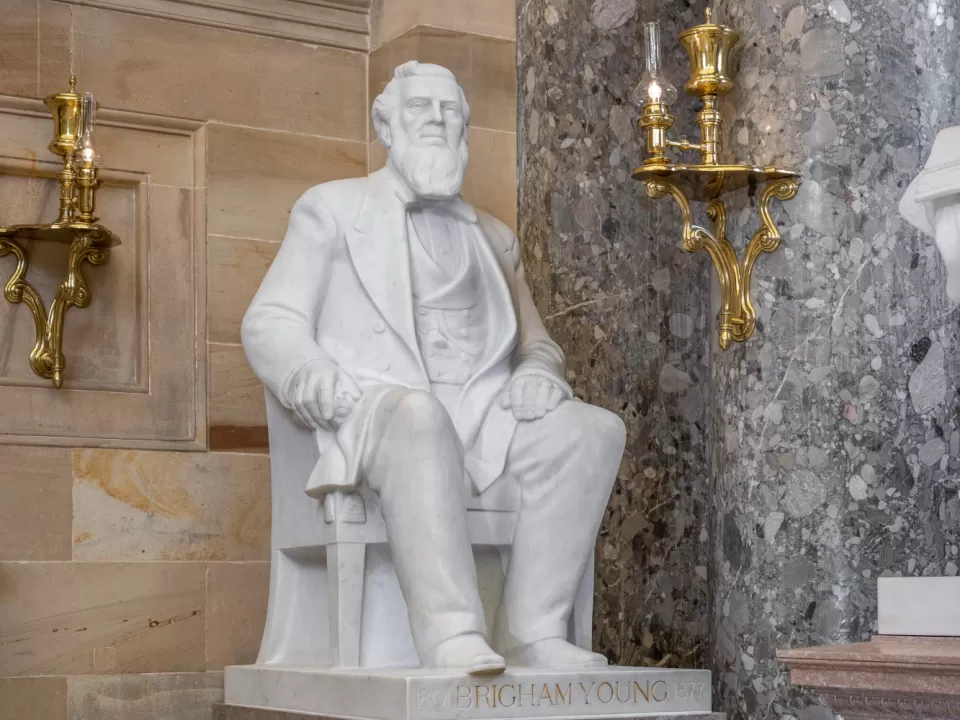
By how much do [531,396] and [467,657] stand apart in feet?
2.88

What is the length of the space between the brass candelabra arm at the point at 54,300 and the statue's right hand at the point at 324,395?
1.50m

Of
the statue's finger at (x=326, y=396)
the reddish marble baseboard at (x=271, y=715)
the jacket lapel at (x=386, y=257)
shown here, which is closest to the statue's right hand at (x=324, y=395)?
the statue's finger at (x=326, y=396)

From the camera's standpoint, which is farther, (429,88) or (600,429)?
(429,88)

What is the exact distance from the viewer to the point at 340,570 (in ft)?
14.3

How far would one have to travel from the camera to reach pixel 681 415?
614 cm

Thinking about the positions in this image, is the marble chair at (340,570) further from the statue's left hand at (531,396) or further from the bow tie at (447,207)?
the bow tie at (447,207)

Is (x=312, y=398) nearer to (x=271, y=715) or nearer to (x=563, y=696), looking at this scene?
(x=271, y=715)

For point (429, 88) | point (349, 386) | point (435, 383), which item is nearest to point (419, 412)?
point (349, 386)

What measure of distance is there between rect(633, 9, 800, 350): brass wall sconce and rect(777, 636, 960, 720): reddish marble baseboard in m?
1.82

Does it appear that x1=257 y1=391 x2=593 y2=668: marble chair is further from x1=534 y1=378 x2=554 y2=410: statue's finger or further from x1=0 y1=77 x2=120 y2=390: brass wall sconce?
x1=0 y1=77 x2=120 y2=390: brass wall sconce

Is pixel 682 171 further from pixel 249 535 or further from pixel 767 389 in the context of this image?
pixel 249 535

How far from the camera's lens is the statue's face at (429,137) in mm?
4793

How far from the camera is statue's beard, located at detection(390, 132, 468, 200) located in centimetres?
479

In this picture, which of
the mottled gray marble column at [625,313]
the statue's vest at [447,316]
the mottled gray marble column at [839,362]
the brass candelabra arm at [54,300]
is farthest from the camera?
the mottled gray marble column at [625,313]
